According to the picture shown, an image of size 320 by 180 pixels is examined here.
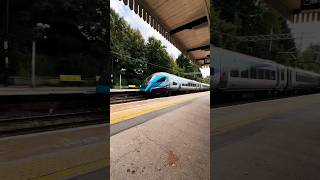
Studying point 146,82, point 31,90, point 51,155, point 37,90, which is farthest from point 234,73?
point 31,90

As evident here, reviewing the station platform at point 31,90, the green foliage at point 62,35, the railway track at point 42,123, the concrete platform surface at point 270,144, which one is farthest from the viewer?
the railway track at point 42,123

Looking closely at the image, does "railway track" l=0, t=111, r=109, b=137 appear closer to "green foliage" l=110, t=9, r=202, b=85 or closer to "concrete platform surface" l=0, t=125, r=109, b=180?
"concrete platform surface" l=0, t=125, r=109, b=180

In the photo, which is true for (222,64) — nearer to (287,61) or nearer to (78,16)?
(287,61)

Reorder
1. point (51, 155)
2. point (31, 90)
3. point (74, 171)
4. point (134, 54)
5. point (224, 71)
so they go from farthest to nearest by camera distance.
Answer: point (31, 90) → point (51, 155) → point (74, 171) → point (224, 71) → point (134, 54)

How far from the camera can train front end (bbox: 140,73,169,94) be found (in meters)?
1.13

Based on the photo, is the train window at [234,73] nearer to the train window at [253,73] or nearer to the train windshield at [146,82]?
the train window at [253,73]

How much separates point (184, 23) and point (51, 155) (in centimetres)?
201

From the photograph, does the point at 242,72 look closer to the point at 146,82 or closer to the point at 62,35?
the point at 146,82

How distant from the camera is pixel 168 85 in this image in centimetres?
126

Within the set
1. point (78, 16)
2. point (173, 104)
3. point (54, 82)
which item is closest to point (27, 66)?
point (54, 82)

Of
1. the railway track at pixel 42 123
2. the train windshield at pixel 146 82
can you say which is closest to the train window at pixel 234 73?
the train windshield at pixel 146 82

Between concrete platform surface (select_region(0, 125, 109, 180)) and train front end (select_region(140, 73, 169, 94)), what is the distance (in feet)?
2.10

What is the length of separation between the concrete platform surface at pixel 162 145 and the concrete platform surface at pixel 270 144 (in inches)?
3.9

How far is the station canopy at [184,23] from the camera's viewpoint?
4.30 feet
